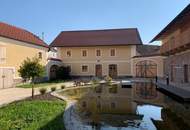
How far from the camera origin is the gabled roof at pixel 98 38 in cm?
4231

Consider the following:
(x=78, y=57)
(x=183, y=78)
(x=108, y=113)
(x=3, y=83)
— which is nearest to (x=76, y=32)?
(x=78, y=57)

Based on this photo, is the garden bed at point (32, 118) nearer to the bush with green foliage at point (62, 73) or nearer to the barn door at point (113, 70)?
the bush with green foliage at point (62, 73)

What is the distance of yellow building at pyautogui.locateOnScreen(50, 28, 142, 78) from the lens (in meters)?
41.9

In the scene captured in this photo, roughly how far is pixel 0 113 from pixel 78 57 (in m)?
32.2

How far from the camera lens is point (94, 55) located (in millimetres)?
43000

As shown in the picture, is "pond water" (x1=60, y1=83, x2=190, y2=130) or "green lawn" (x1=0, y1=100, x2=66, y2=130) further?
"pond water" (x1=60, y1=83, x2=190, y2=130)

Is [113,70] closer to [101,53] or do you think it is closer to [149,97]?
[101,53]

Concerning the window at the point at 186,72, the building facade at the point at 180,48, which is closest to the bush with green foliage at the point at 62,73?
the building facade at the point at 180,48

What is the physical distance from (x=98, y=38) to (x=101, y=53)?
314 centimetres

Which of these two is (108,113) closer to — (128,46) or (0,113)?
(0,113)

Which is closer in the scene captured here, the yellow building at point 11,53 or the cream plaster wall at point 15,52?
the yellow building at point 11,53

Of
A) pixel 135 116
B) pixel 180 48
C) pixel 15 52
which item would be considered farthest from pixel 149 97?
pixel 15 52

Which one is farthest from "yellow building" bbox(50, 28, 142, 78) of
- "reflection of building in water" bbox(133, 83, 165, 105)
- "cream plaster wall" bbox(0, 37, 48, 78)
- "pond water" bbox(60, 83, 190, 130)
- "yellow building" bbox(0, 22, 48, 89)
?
"pond water" bbox(60, 83, 190, 130)

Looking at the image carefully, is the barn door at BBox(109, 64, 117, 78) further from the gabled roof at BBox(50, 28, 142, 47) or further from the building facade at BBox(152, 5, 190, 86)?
the building facade at BBox(152, 5, 190, 86)
